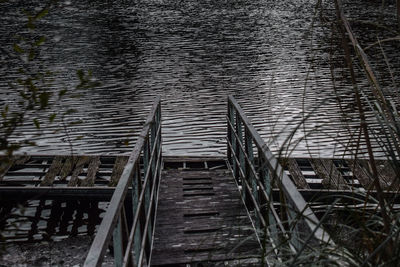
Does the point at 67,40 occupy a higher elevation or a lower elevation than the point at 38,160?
lower

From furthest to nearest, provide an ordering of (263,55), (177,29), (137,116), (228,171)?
(177,29)
(263,55)
(137,116)
(228,171)

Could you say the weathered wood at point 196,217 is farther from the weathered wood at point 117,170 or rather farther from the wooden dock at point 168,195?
the weathered wood at point 117,170

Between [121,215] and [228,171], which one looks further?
[228,171]

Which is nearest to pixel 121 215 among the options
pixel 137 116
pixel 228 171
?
pixel 228 171

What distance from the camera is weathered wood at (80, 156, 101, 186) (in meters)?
6.65

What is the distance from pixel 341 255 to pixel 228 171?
4.75 m

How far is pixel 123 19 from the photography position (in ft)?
96.3

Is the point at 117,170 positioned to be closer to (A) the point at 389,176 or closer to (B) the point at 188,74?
(A) the point at 389,176

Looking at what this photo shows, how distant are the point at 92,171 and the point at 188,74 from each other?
913cm

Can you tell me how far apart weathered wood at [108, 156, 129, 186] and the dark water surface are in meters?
0.73

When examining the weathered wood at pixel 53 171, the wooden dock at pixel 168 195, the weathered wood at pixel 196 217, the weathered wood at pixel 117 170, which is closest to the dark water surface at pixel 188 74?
the wooden dock at pixel 168 195

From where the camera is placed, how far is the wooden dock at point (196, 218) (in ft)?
12.9

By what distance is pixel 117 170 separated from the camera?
7.11 meters

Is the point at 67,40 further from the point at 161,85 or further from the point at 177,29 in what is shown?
the point at 161,85
